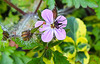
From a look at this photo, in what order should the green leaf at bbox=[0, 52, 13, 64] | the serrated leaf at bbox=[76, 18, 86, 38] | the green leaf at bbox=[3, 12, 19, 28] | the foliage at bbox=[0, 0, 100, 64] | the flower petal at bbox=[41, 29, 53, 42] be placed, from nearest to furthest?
the flower petal at bbox=[41, 29, 53, 42], the foliage at bbox=[0, 0, 100, 64], the green leaf at bbox=[0, 52, 13, 64], the serrated leaf at bbox=[76, 18, 86, 38], the green leaf at bbox=[3, 12, 19, 28]

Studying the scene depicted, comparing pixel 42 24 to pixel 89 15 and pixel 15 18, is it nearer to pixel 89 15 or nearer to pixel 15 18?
pixel 15 18

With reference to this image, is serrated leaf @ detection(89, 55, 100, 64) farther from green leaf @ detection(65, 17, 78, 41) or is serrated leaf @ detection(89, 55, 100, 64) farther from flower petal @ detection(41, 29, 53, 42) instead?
flower petal @ detection(41, 29, 53, 42)

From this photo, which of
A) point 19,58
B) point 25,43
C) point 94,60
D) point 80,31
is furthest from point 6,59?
point 94,60

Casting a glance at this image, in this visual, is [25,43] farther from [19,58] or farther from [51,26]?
[19,58]

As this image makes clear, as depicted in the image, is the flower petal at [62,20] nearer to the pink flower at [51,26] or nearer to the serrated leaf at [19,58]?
the pink flower at [51,26]

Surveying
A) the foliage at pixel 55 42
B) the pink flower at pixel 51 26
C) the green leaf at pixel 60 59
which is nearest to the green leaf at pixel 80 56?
the foliage at pixel 55 42

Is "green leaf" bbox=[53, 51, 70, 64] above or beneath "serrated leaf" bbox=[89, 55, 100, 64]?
above

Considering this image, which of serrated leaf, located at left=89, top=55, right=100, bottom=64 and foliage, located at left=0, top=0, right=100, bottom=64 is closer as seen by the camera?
foliage, located at left=0, top=0, right=100, bottom=64

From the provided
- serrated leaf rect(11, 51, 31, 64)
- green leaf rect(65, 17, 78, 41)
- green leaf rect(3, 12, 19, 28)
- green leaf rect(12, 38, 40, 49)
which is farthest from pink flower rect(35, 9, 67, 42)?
green leaf rect(3, 12, 19, 28)
